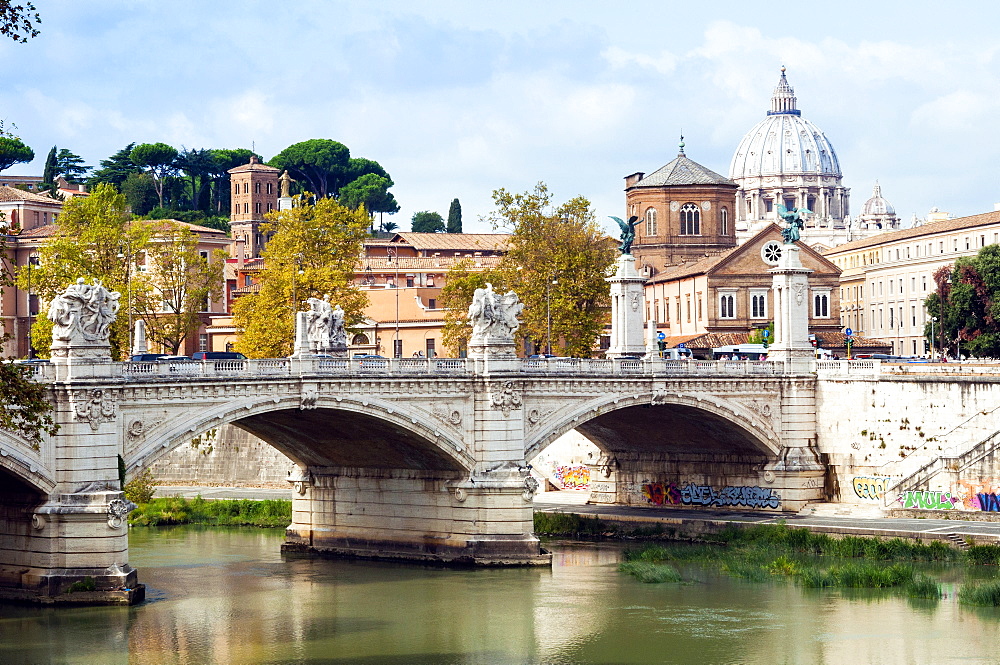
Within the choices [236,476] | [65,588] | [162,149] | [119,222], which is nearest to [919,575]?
[65,588]

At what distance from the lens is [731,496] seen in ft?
204

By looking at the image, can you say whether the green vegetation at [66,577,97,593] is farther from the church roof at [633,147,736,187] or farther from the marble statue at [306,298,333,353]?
the church roof at [633,147,736,187]

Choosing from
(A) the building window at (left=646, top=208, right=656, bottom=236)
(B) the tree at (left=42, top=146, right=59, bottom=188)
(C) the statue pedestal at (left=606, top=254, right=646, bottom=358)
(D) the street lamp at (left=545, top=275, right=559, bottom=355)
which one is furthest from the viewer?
(B) the tree at (left=42, top=146, right=59, bottom=188)

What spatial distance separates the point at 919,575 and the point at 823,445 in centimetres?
1346

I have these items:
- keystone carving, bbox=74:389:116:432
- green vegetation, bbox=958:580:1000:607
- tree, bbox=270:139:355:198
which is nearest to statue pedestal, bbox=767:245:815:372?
green vegetation, bbox=958:580:1000:607

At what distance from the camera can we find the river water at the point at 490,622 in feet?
132

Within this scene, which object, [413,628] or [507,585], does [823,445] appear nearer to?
[507,585]

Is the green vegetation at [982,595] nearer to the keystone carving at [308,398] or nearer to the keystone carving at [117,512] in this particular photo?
the keystone carving at [308,398]

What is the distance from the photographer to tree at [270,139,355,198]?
495 ft

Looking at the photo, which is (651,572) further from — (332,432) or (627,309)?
(627,309)

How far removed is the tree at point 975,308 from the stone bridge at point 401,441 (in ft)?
115

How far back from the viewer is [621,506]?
64.8 m

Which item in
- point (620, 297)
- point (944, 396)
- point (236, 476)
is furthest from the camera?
point (236, 476)

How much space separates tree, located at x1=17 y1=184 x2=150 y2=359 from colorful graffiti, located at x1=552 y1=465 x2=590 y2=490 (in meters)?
17.7
